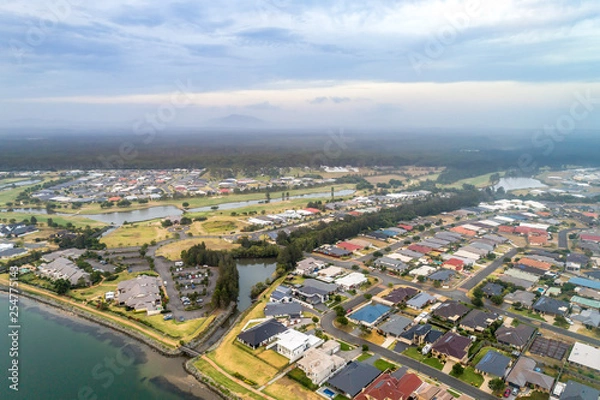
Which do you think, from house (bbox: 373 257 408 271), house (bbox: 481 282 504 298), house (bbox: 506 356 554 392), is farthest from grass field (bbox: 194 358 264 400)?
house (bbox: 481 282 504 298)

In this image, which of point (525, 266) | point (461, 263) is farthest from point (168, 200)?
point (525, 266)

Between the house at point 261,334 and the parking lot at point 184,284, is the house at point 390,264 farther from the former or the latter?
the parking lot at point 184,284

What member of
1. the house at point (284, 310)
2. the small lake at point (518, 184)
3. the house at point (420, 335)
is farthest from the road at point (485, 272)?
the small lake at point (518, 184)

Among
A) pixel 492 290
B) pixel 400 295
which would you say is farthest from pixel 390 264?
pixel 492 290

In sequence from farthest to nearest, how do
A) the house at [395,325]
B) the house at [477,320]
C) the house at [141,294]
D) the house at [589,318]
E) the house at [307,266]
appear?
the house at [307,266] → the house at [141,294] → the house at [589,318] → the house at [477,320] → the house at [395,325]

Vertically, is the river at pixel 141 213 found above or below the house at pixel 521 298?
above

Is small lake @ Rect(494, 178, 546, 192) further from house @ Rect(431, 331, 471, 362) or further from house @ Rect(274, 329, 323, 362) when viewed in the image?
house @ Rect(274, 329, 323, 362)
